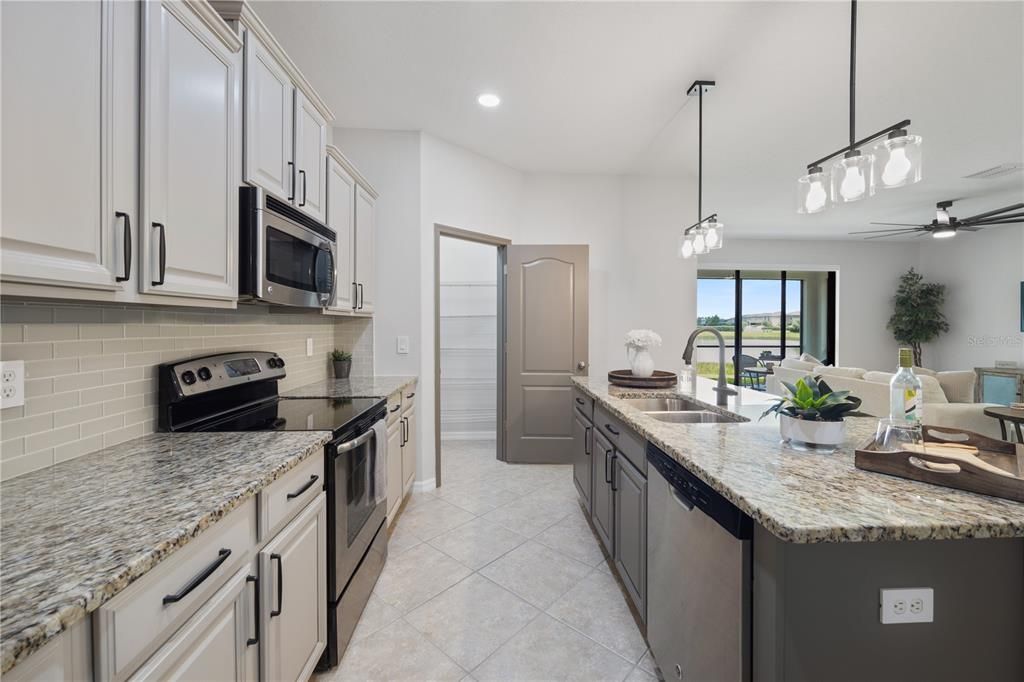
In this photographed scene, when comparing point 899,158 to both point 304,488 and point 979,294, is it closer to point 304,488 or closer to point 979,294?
point 304,488

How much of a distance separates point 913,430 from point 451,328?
4.23 metres

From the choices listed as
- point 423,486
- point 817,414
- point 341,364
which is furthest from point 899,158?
point 423,486

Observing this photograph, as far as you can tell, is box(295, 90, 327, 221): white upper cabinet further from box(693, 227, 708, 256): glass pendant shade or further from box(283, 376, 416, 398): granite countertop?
box(693, 227, 708, 256): glass pendant shade

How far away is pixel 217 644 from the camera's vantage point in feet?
3.18

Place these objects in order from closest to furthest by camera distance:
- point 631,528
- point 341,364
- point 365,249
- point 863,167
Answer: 1. point 863,167
2. point 631,528
3. point 365,249
4. point 341,364

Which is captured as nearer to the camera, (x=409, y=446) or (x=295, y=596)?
(x=295, y=596)

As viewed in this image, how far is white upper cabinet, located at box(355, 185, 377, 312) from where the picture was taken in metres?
2.85

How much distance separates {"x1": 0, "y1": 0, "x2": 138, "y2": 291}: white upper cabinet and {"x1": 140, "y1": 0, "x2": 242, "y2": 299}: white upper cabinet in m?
0.05

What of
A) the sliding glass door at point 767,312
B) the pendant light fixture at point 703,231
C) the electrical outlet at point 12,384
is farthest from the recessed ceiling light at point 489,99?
the sliding glass door at point 767,312

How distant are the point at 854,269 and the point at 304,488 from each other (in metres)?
9.44

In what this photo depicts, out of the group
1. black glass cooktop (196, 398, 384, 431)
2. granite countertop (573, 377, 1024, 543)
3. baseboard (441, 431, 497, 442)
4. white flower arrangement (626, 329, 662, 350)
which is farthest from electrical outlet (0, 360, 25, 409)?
baseboard (441, 431, 497, 442)

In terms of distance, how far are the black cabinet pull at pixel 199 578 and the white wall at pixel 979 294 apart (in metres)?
9.21

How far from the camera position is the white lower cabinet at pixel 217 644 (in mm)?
814

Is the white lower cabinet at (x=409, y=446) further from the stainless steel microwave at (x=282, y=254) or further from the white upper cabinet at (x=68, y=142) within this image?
the white upper cabinet at (x=68, y=142)
